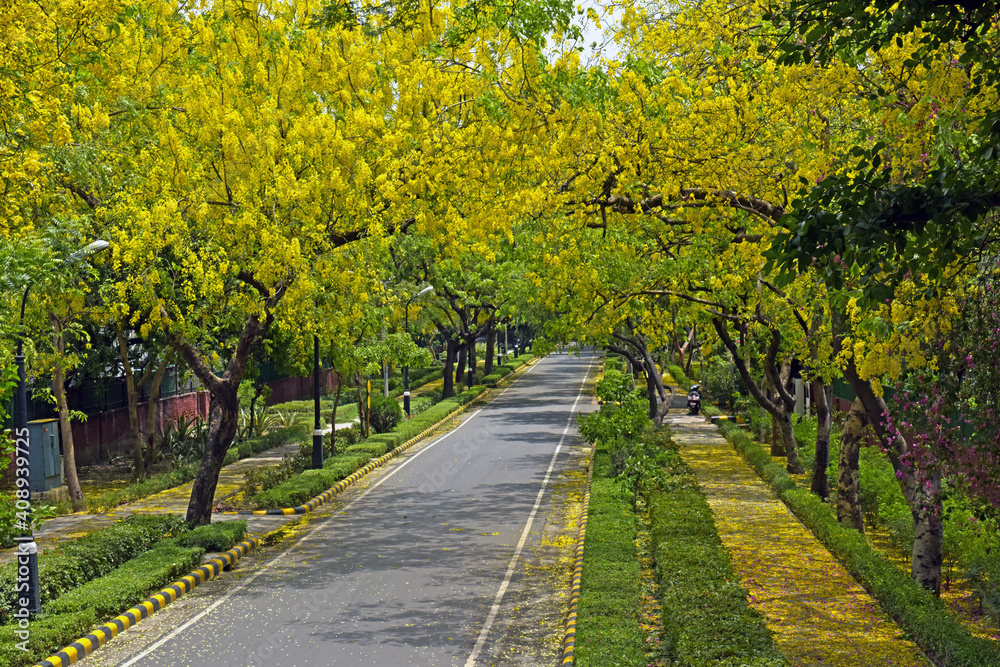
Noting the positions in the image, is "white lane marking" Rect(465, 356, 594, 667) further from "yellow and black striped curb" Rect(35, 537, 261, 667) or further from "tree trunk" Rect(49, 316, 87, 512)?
"tree trunk" Rect(49, 316, 87, 512)

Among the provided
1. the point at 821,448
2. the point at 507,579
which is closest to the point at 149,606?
the point at 507,579

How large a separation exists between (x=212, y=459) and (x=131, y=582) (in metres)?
4.38

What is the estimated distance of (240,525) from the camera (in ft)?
56.2

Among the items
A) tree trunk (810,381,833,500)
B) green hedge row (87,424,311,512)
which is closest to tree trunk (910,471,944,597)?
tree trunk (810,381,833,500)

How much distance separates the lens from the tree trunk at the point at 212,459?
56.9 feet

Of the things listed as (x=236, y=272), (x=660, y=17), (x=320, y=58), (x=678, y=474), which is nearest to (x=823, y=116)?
(x=660, y=17)

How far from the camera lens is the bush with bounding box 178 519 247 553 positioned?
15.9 metres

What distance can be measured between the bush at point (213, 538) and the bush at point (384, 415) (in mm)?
16538

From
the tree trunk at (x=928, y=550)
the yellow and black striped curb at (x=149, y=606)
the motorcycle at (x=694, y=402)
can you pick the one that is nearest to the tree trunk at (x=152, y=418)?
the yellow and black striped curb at (x=149, y=606)

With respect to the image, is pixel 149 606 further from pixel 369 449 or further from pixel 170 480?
pixel 369 449

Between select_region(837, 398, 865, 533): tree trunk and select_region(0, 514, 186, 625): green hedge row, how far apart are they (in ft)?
37.5

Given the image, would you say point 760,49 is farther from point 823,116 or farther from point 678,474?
point 678,474

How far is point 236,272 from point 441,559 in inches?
233

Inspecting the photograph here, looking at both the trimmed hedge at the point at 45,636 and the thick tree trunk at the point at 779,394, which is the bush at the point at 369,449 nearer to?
the thick tree trunk at the point at 779,394
